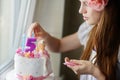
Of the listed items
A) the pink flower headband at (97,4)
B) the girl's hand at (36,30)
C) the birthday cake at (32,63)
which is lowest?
the birthday cake at (32,63)

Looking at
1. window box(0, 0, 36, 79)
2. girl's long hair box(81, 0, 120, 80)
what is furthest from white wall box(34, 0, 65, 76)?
girl's long hair box(81, 0, 120, 80)

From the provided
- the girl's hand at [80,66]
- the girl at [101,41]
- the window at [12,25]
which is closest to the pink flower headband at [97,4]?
the girl at [101,41]

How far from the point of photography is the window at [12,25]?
1.28 metres

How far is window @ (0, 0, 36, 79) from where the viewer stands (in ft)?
4.18

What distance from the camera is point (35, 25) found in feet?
3.64

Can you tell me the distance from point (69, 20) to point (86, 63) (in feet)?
2.20

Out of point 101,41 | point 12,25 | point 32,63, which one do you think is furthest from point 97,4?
point 12,25

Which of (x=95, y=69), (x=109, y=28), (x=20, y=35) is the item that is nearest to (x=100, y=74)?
(x=95, y=69)

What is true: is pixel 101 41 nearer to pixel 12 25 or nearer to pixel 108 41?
pixel 108 41

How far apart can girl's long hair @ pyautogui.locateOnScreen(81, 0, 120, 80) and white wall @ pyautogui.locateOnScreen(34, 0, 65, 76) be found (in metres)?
0.42

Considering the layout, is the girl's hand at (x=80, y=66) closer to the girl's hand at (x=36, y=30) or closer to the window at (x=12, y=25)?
the girl's hand at (x=36, y=30)

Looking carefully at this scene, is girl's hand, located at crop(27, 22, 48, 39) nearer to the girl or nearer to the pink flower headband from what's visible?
the girl

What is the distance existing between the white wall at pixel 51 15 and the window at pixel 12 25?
0.11 meters

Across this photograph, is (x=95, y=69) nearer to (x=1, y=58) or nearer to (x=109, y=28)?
(x=109, y=28)
